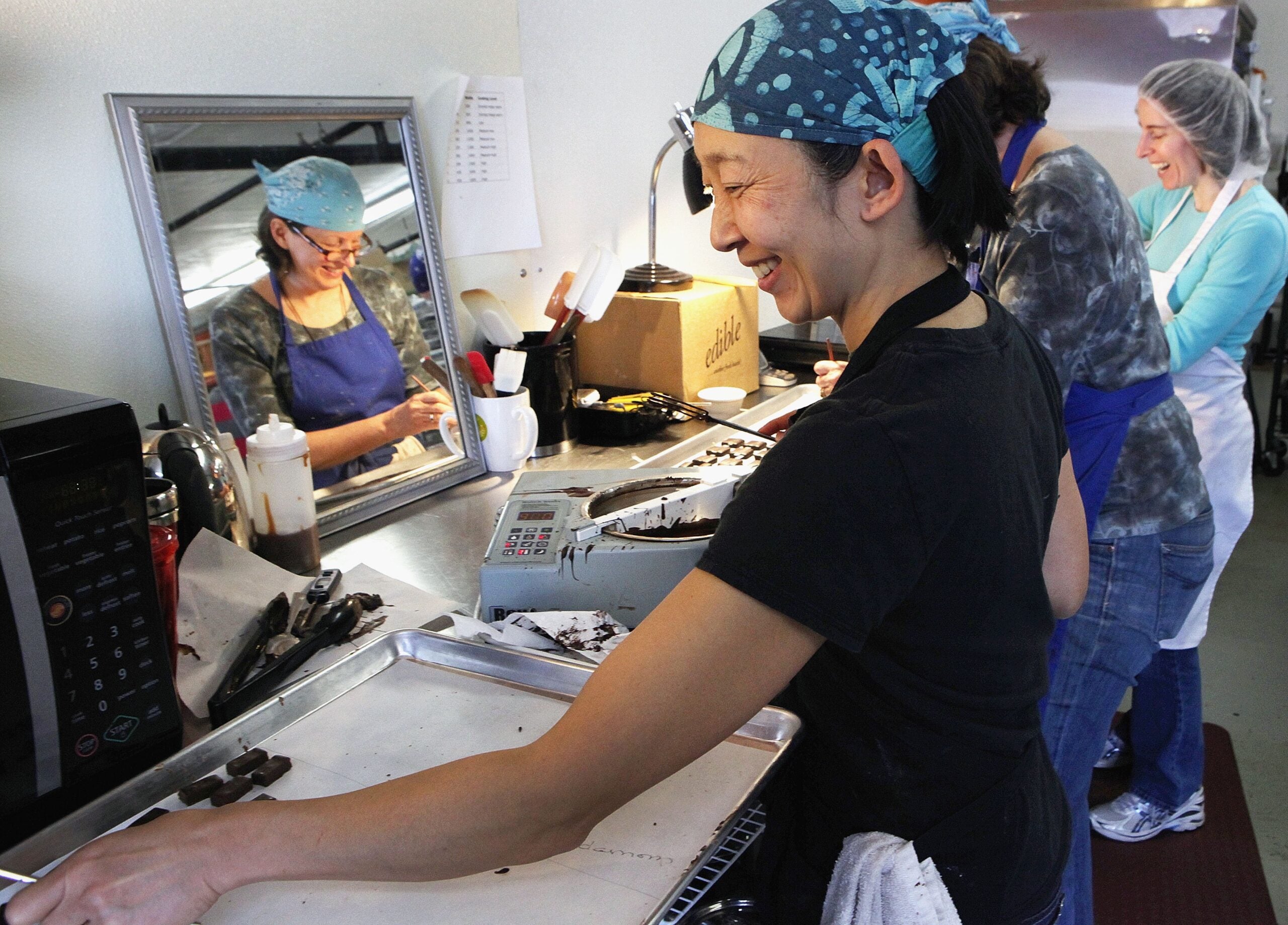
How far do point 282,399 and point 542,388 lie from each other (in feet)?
1.68

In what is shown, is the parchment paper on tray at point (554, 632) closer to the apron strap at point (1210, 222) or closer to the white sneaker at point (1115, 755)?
the white sneaker at point (1115, 755)

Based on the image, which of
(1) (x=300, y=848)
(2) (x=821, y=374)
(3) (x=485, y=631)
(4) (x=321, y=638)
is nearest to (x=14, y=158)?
(4) (x=321, y=638)

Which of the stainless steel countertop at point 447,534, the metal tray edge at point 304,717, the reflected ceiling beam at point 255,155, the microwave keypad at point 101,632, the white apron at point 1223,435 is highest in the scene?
the reflected ceiling beam at point 255,155

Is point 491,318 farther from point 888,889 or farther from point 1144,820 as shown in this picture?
point 1144,820

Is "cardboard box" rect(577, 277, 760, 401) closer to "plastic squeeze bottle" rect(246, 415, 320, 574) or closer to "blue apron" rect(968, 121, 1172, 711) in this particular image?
"blue apron" rect(968, 121, 1172, 711)

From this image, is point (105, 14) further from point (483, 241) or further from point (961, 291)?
point (961, 291)

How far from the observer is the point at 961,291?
0.83 m

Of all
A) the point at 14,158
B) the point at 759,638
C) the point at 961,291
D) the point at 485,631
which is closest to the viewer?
the point at 759,638

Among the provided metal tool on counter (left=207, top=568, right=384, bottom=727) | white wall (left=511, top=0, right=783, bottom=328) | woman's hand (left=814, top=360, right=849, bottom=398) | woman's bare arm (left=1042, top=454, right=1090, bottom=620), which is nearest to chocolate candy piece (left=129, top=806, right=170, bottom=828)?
metal tool on counter (left=207, top=568, right=384, bottom=727)

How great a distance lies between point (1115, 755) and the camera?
2516mm

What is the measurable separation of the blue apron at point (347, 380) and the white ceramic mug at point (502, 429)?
4.8 inches

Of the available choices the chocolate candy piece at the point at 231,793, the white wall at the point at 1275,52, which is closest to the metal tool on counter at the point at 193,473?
the chocolate candy piece at the point at 231,793

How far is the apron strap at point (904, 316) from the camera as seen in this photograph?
788 mm

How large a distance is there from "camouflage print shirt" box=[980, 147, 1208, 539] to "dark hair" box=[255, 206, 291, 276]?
1083mm
